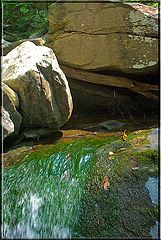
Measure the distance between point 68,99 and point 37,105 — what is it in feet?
1.89

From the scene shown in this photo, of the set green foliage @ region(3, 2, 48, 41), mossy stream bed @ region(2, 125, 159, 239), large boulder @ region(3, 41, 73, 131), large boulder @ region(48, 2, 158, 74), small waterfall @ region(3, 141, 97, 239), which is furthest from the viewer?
green foliage @ region(3, 2, 48, 41)

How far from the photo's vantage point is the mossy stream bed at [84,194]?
125 inches

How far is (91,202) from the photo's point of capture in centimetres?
334

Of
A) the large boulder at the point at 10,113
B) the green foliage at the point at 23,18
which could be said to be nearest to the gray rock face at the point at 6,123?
the large boulder at the point at 10,113

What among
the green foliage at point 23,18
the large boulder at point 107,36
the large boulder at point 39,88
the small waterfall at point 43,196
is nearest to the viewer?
the small waterfall at point 43,196

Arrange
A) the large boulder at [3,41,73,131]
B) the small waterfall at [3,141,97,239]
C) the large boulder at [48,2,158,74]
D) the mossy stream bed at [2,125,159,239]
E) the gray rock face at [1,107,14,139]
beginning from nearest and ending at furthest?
the mossy stream bed at [2,125,159,239] < the small waterfall at [3,141,97,239] < the gray rock face at [1,107,14,139] < the large boulder at [3,41,73,131] < the large boulder at [48,2,158,74]

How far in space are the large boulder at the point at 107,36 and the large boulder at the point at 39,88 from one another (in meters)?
1.24

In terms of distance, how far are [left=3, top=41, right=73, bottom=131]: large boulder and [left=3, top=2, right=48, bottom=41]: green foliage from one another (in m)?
5.36

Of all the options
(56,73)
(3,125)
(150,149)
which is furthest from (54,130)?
(150,149)

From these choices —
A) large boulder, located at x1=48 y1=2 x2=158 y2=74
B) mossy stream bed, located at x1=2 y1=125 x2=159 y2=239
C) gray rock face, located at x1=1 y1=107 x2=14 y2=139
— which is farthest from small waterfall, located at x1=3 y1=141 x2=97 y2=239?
large boulder, located at x1=48 y1=2 x2=158 y2=74

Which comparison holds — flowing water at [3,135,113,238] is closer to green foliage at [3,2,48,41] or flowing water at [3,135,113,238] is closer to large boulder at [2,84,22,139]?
large boulder at [2,84,22,139]

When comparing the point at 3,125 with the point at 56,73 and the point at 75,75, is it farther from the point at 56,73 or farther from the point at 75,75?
the point at 75,75

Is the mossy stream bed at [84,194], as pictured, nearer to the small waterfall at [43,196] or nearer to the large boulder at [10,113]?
the small waterfall at [43,196]

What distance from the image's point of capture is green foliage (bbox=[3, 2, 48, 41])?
10227mm
